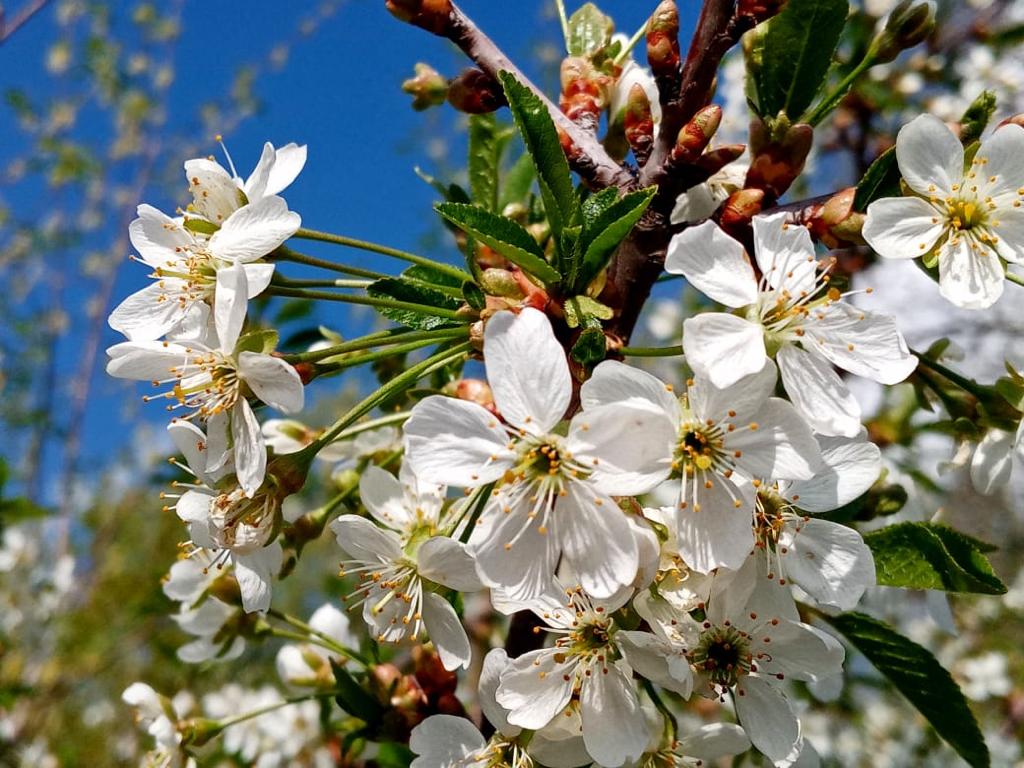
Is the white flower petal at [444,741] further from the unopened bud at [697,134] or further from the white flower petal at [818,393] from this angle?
the unopened bud at [697,134]

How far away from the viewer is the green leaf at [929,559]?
1024mm

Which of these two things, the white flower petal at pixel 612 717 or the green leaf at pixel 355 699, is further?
the green leaf at pixel 355 699

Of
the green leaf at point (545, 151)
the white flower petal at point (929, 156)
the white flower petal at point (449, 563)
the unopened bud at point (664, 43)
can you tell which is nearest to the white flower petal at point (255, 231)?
the green leaf at point (545, 151)

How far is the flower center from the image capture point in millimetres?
1027

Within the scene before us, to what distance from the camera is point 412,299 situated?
1.09 m

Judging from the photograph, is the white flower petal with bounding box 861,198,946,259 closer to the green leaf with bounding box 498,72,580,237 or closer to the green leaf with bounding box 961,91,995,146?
the green leaf with bounding box 961,91,995,146

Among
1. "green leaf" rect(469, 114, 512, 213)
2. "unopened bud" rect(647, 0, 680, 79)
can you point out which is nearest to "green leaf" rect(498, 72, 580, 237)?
"unopened bud" rect(647, 0, 680, 79)

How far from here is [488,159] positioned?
1533mm

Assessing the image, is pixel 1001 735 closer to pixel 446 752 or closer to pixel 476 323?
pixel 446 752

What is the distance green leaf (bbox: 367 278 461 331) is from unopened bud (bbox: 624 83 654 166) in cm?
41

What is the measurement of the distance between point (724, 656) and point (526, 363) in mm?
481

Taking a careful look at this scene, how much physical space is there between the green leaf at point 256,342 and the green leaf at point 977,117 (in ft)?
3.33

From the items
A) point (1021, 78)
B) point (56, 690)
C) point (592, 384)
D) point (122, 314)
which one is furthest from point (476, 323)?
point (1021, 78)

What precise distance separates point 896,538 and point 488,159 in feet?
3.18
